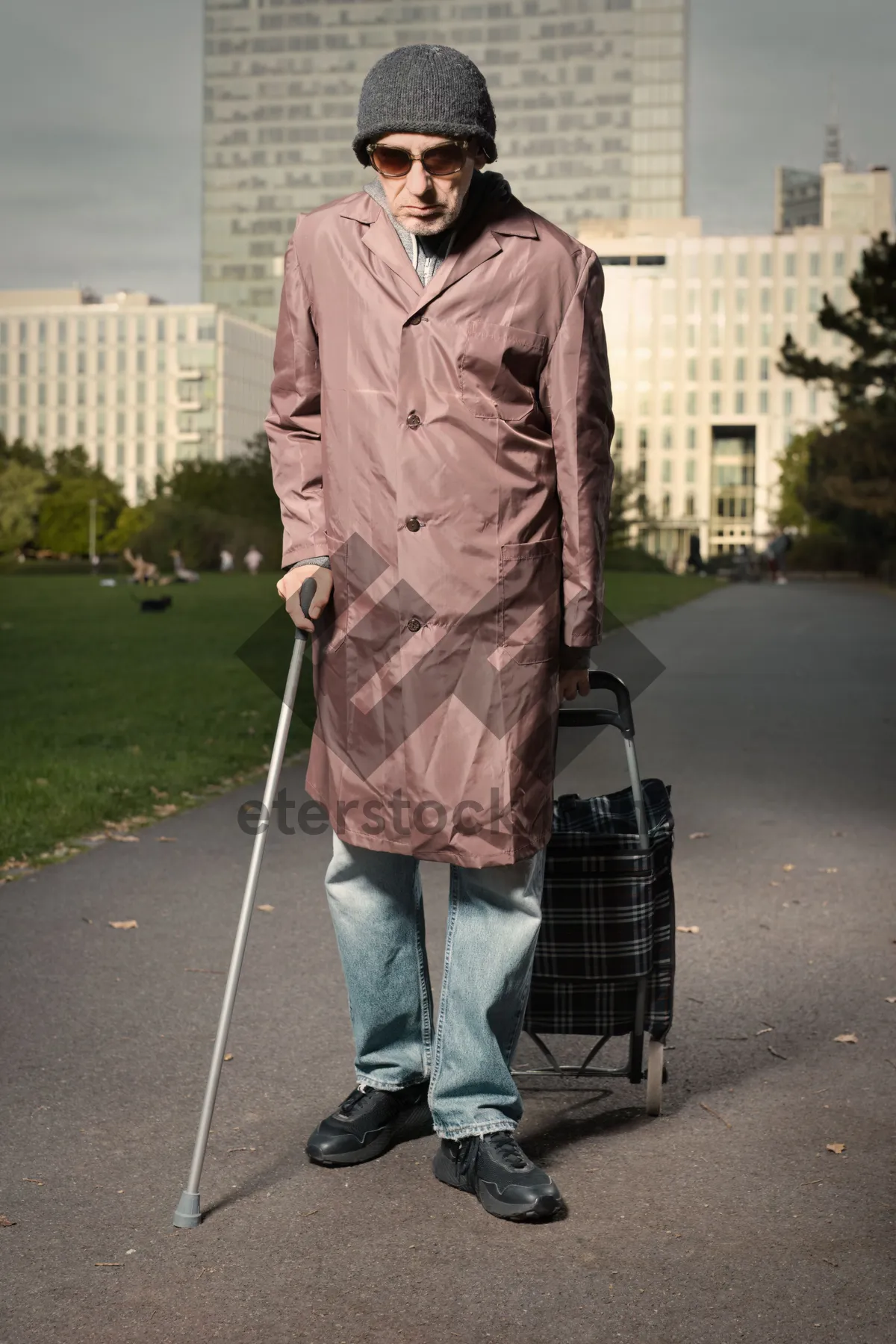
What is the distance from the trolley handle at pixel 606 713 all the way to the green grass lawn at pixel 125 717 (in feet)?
2.45

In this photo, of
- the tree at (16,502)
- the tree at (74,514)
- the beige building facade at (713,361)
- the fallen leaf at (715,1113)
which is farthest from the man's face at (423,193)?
the beige building facade at (713,361)

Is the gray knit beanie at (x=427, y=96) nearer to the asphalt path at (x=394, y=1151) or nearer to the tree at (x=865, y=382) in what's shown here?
the asphalt path at (x=394, y=1151)

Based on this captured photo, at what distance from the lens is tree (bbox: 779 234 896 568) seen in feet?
132

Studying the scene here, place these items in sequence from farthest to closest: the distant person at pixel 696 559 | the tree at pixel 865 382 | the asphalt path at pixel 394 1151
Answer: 1. the distant person at pixel 696 559
2. the tree at pixel 865 382
3. the asphalt path at pixel 394 1151

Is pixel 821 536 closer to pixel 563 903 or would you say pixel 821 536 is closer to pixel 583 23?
pixel 563 903

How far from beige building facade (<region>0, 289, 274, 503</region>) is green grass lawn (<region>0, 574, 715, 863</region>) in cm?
12825

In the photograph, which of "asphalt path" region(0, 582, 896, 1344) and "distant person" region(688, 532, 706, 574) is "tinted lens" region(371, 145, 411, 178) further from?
"distant person" region(688, 532, 706, 574)

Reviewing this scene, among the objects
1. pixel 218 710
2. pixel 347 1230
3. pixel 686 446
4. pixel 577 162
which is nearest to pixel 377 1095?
pixel 347 1230

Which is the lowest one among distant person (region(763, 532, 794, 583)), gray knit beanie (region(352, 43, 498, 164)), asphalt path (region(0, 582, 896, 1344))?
asphalt path (region(0, 582, 896, 1344))

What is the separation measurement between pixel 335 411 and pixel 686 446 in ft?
468

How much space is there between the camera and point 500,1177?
3.14 m

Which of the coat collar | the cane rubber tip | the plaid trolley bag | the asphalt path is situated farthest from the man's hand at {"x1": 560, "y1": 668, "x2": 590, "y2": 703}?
the cane rubber tip

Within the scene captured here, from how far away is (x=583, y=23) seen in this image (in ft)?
594

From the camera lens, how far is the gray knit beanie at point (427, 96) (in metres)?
3.00
